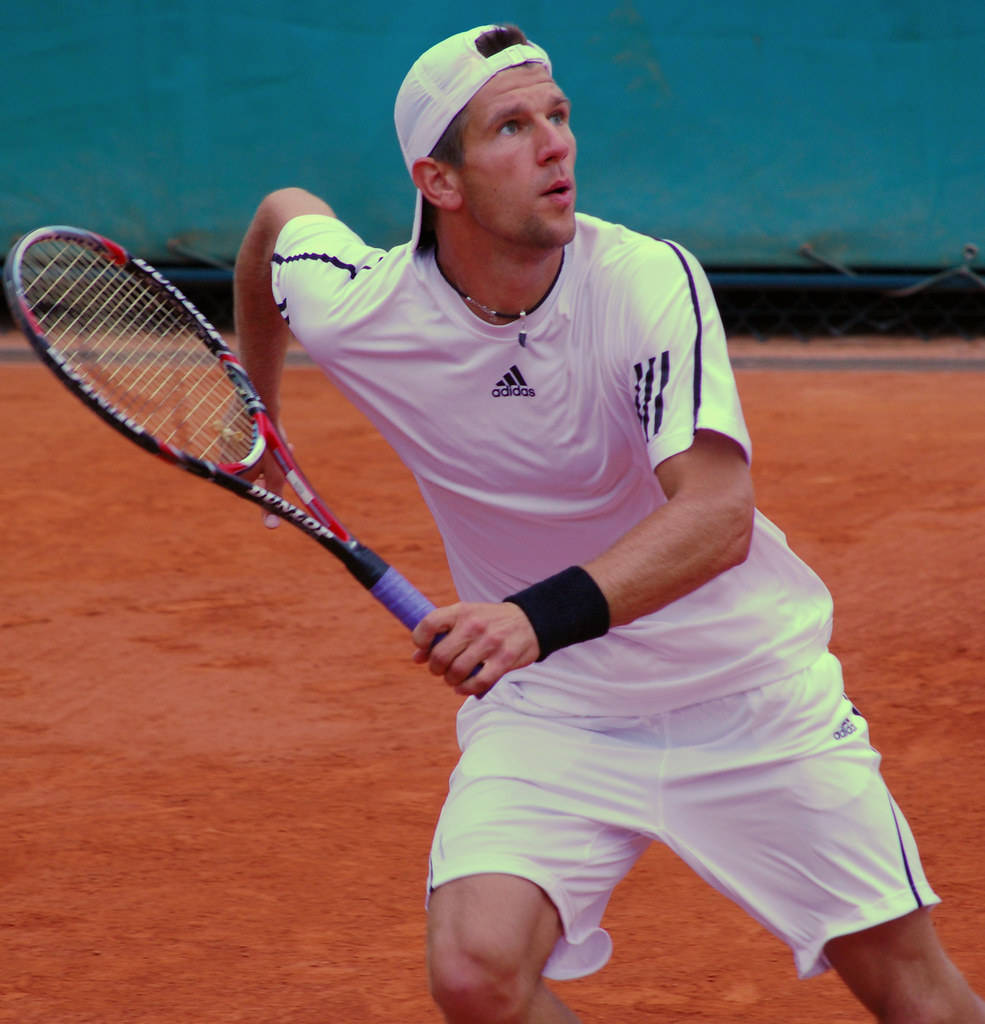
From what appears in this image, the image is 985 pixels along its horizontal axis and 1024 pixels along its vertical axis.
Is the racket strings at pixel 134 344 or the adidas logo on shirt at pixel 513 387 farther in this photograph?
the racket strings at pixel 134 344

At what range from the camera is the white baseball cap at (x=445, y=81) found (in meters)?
2.71

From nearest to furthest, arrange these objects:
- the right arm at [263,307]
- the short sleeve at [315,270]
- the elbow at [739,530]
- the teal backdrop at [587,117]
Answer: the elbow at [739,530] → the short sleeve at [315,270] → the right arm at [263,307] → the teal backdrop at [587,117]

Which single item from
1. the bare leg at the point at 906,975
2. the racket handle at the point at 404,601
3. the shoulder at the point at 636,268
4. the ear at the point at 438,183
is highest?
the ear at the point at 438,183

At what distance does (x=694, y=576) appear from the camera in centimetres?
246

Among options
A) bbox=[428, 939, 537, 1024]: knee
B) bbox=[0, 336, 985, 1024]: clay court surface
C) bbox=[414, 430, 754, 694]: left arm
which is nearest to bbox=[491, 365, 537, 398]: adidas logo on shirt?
bbox=[414, 430, 754, 694]: left arm

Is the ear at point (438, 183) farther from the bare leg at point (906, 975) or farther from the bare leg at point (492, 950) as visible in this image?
the bare leg at point (906, 975)

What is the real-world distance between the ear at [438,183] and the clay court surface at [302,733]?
161 centimetres

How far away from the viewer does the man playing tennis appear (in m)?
2.44

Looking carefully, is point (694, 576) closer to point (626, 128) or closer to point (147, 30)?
point (626, 128)

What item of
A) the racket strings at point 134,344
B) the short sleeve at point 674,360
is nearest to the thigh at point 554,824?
the short sleeve at point 674,360

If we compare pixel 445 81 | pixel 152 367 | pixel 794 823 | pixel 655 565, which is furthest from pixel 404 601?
pixel 152 367

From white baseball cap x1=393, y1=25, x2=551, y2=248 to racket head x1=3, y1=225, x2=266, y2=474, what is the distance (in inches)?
23.7

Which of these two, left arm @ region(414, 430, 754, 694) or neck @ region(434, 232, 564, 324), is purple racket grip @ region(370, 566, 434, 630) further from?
neck @ region(434, 232, 564, 324)

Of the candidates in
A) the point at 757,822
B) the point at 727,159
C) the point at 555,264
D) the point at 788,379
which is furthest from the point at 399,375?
the point at 727,159
